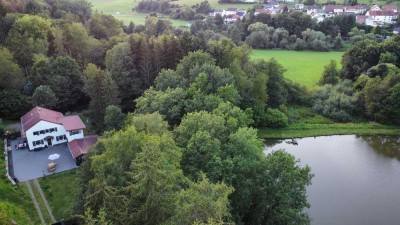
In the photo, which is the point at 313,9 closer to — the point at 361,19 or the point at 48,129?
the point at 361,19

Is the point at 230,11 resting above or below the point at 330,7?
below

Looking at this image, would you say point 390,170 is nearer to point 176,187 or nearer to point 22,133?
point 176,187

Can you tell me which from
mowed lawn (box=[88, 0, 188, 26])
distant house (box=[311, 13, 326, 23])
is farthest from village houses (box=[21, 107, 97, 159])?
distant house (box=[311, 13, 326, 23])

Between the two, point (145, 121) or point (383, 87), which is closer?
point (145, 121)

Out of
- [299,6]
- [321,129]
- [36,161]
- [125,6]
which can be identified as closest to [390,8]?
[299,6]

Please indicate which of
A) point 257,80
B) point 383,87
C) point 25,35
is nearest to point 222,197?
point 257,80

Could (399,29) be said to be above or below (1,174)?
above

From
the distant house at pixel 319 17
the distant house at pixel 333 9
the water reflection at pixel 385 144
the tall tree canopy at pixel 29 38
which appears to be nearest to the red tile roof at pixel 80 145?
the tall tree canopy at pixel 29 38

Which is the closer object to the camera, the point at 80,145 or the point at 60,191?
the point at 60,191
